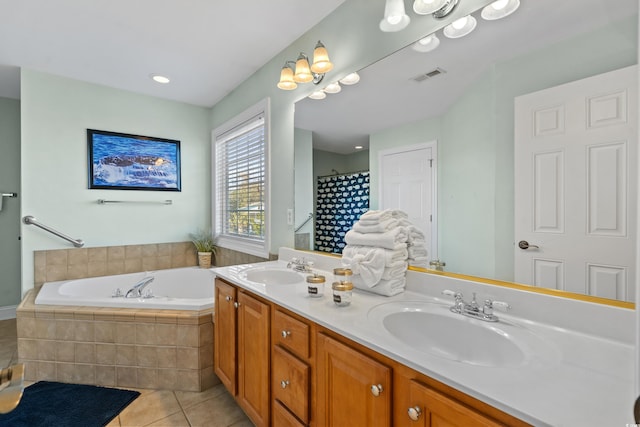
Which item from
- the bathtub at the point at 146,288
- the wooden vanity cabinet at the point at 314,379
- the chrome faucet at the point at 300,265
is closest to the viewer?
the wooden vanity cabinet at the point at 314,379

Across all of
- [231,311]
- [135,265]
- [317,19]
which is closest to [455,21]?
[317,19]

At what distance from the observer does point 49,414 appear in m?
1.70

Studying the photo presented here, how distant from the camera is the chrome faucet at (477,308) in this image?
3.23 ft

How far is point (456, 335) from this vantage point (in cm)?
101

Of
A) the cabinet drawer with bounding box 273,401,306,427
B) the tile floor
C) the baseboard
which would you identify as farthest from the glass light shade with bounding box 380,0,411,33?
the baseboard

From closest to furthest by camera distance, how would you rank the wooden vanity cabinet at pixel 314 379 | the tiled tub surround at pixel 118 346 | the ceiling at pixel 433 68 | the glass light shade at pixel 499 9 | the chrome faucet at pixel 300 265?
the wooden vanity cabinet at pixel 314 379
the ceiling at pixel 433 68
the glass light shade at pixel 499 9
the chrome faucet at pixel 300 265
the tiled tub surround at pixel 118 346

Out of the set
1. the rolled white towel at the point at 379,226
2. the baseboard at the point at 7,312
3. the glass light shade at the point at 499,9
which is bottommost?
the baseboard at the point at 7,312

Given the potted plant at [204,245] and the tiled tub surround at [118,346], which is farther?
the potted plant at [204,245]

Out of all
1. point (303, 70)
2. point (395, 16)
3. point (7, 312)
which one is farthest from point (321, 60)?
point (7, 312)

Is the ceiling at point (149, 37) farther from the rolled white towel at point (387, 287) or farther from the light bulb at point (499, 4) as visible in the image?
the rolled white towel at point (387, 287)

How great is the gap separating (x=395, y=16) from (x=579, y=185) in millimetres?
1061

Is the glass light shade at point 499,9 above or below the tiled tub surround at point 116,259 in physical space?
above

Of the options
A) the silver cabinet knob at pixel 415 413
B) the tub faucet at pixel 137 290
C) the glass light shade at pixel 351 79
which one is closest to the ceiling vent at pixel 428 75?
the glass light shade at pixel 351 79

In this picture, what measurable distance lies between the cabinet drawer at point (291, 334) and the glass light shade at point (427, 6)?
4.59ft
